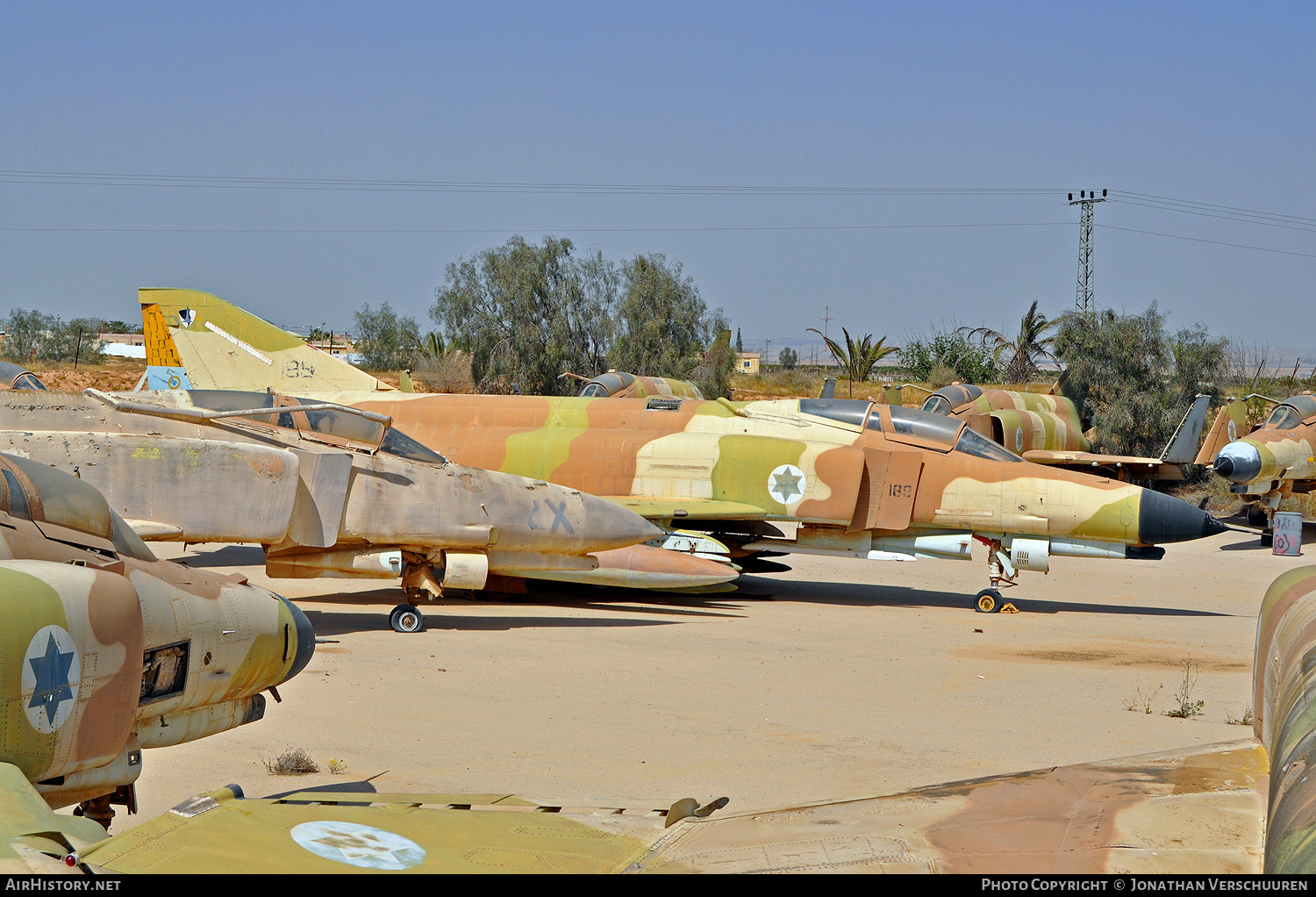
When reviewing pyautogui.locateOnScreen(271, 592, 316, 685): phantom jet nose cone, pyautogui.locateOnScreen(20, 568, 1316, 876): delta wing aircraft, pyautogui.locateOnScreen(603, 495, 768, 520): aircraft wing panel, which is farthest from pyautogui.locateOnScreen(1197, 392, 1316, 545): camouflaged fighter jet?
pyautogui.locateOnScreen(271, 592, 316, 685): phantom jet nose cone

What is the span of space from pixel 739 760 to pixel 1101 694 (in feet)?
13.9

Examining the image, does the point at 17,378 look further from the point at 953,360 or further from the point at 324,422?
the point at 953,360

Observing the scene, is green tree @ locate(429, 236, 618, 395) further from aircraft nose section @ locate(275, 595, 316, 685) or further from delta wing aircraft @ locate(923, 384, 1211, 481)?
aircraft nose section @ locate(275, 595, 316, 685)

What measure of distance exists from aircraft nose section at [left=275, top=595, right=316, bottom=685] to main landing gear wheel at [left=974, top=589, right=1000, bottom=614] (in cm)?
1094

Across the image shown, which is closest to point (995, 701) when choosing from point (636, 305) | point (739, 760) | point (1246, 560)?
point (739, 760)

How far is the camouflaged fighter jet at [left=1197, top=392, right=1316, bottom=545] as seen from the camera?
2219 cm

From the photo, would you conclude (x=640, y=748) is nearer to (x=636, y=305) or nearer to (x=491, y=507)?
(x=491, y=507)

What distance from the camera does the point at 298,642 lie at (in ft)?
19.6

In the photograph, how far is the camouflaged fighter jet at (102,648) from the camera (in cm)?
390

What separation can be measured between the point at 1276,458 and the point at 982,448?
1085 cm

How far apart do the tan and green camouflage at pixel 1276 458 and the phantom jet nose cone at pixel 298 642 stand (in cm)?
2102

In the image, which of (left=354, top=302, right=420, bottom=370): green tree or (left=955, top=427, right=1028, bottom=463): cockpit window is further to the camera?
→ (left=354, top=302, right=420, bottom=370): green tree

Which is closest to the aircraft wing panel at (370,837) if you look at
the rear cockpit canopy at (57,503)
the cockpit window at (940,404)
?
the rear cockpit canopy at (57,503)

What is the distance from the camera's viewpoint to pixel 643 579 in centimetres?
1433
